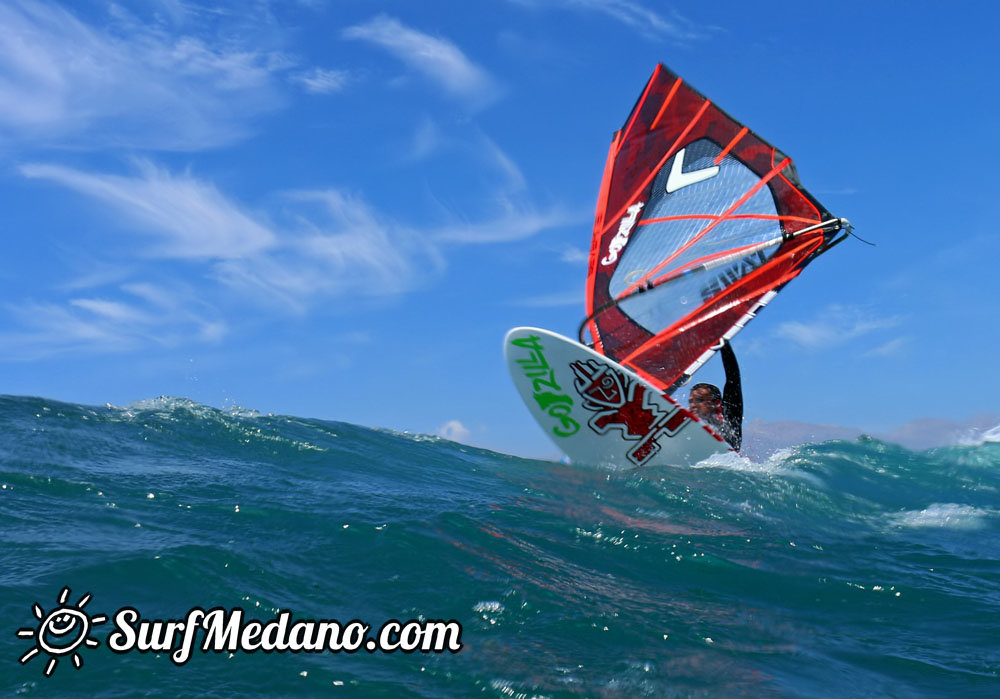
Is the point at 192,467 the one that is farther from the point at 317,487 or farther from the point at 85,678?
the point at 85,678

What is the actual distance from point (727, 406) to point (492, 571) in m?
6.92

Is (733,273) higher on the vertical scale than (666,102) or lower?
lower

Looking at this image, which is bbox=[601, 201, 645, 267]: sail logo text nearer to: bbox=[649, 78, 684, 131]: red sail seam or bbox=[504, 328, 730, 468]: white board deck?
bbox=[649, 78, 684, 131]: red sail seam

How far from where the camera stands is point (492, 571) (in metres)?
5.38

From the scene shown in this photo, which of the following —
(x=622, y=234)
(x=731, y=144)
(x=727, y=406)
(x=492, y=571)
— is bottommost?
(x=492, y=571)

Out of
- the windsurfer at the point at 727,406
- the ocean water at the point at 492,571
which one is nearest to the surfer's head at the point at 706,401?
the windsurfer at the point at 727,406

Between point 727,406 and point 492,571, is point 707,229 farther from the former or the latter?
point 492,571

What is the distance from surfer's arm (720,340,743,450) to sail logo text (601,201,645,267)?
91.4 inches

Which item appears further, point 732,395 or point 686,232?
point 686,232

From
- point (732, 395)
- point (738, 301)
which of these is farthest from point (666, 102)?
point (732, 395)

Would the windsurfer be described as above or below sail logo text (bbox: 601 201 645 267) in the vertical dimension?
below

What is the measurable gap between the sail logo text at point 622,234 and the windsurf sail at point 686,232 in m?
0.02

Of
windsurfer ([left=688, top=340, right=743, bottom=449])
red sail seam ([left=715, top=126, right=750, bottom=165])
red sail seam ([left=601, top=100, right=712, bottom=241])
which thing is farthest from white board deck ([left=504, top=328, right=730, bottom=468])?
red sail seam ([left=715, top=126, right=750, bottom=165])

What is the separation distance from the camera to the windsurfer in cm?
1127
